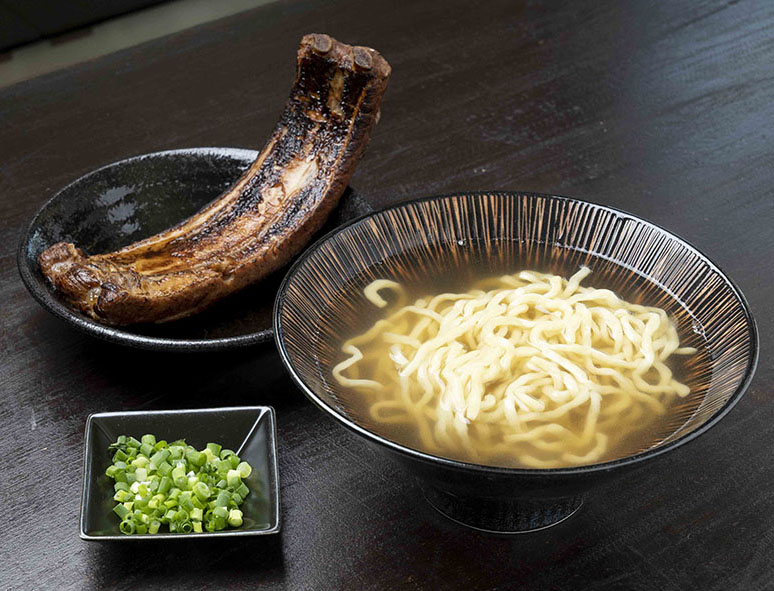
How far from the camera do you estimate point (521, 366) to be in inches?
47.6

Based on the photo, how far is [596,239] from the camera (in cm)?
134

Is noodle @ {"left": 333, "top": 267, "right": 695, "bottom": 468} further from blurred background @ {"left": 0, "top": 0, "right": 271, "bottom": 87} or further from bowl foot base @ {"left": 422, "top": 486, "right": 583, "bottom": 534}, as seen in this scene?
blurred background @ {"left": 0, "top": 0, "right": 271, "bottom": 87}

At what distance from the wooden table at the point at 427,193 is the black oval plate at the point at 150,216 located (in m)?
0.08

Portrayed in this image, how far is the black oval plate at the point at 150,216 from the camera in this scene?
1.42 metres

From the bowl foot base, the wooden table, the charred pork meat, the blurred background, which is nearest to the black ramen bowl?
the bowl foot base

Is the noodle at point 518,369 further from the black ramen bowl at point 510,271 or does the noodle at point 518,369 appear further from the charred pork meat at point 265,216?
the charred pork meat at point 265,216

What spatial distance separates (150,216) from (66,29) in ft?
4.96

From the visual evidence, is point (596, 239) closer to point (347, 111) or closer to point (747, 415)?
point (747, 415)

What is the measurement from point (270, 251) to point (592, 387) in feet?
1.95

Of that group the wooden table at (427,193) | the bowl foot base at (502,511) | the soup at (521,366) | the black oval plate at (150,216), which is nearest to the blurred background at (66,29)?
the wooden table at (427,193)

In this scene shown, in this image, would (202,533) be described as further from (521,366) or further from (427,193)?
(427,193)

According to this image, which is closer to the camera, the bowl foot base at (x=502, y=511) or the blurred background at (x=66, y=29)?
the bowl foot base at (x=502, y=511)

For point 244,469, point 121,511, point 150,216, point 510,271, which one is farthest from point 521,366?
point 150,216

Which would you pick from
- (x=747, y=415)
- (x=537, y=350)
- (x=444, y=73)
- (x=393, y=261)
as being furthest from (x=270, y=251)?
(x=444, y=73)
